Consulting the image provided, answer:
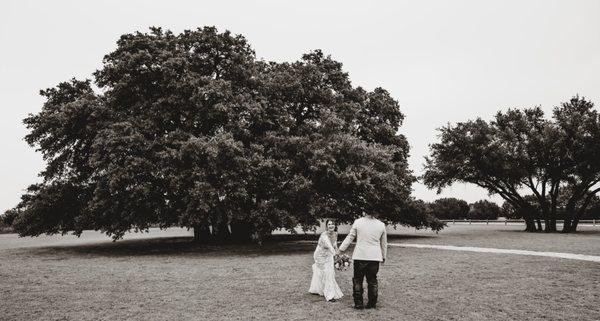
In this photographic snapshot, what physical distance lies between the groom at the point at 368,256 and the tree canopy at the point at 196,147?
11.3 metres

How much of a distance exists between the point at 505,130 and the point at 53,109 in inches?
1407

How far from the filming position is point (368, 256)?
8531 mm

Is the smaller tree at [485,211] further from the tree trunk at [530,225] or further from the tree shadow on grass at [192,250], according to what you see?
the tree shadow on grass at [192,250]

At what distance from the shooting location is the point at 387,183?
73.5ft

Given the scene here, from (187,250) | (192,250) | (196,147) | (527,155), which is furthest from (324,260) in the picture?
(527,155)

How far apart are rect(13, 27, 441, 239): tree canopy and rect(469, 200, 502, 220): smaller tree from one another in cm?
5163

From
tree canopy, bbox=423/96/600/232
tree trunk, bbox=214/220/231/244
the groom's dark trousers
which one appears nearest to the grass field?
the groom's dark trousers

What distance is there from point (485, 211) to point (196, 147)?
214 feet

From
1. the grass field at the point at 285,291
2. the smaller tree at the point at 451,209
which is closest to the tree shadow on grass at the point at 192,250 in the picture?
the grass field at the point at 285,291

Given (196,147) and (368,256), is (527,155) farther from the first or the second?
(368,256)

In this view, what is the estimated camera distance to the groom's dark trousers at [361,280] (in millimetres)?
8570

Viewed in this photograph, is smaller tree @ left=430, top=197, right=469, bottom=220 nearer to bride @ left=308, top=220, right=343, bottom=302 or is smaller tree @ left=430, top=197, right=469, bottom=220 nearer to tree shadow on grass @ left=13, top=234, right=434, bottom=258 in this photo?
tree shadow on grass @ left=13, top=234, right=434, bottom=258

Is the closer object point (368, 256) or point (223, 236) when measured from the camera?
point (368, 256)

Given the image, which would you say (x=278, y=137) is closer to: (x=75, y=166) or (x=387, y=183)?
(x=387, y=183)
